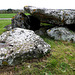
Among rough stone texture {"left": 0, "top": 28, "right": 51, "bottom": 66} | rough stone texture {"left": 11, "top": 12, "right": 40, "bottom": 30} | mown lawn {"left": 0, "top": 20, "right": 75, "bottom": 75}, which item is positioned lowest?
mown lawn {"left": 0, "top": 20, "right": 75, "bottom": 75}

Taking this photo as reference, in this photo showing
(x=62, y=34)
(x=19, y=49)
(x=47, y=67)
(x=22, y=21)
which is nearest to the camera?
(x=47, y=67)

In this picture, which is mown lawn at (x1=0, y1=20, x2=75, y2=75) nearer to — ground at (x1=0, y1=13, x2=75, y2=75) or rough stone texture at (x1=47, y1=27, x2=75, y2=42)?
ground at (x1=0, y1=13, x2=75, y2=75)

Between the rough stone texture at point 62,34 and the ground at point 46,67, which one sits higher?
the rough stone texture at point 62,34

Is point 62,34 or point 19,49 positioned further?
point 62,34

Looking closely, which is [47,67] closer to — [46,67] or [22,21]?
[46,67]

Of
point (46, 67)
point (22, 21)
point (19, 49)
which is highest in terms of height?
point (22, 21)

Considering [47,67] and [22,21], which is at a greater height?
[22,21]

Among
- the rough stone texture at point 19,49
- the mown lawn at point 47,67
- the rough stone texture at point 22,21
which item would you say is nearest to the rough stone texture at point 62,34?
the mown lawn at point 47,67

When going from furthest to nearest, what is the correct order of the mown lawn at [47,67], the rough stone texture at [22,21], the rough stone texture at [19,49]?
the rough stone texture at [22,21], the rough stone texture at [19,49], the mown lawn at [47,67]

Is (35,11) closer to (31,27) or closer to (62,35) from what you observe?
(31,27)

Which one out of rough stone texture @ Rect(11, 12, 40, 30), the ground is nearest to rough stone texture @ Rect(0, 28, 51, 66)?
the ground

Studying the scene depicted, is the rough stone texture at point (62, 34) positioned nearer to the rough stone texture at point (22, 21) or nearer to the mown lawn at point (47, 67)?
the mown lawn at point (47, 67)

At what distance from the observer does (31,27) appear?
809 cm

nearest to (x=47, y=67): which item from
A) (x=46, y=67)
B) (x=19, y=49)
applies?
(x=46, y=67)
